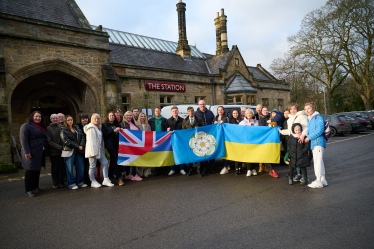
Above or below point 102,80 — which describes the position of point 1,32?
above

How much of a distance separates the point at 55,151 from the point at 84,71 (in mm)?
6971

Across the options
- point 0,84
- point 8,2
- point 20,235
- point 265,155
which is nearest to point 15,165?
point 0,84

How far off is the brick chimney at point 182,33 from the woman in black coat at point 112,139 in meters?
20.1

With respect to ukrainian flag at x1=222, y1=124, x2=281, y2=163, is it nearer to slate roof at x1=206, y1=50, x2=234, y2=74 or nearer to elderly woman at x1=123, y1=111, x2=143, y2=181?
elderly woman at x1=123, y1=111, x2=143, y2=181

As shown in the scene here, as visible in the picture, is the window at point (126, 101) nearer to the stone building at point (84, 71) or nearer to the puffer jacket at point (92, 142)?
the stone building at point (84, 71)

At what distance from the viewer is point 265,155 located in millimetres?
6699

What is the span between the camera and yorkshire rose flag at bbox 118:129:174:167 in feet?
22.5

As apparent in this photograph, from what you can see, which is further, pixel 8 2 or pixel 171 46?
pixel 171 46

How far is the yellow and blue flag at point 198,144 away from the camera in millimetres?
7188

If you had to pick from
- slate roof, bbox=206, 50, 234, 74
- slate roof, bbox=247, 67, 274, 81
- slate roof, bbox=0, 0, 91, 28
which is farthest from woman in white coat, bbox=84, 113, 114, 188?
slate roof, bbox=247, 67, 274, 81

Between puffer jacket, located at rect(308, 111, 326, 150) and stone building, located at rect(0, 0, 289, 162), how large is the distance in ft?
32.0

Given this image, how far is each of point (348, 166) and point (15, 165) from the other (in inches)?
471

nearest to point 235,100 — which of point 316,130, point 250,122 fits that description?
point 250,122

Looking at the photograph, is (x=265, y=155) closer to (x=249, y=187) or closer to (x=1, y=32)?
(x=249, y=187)
